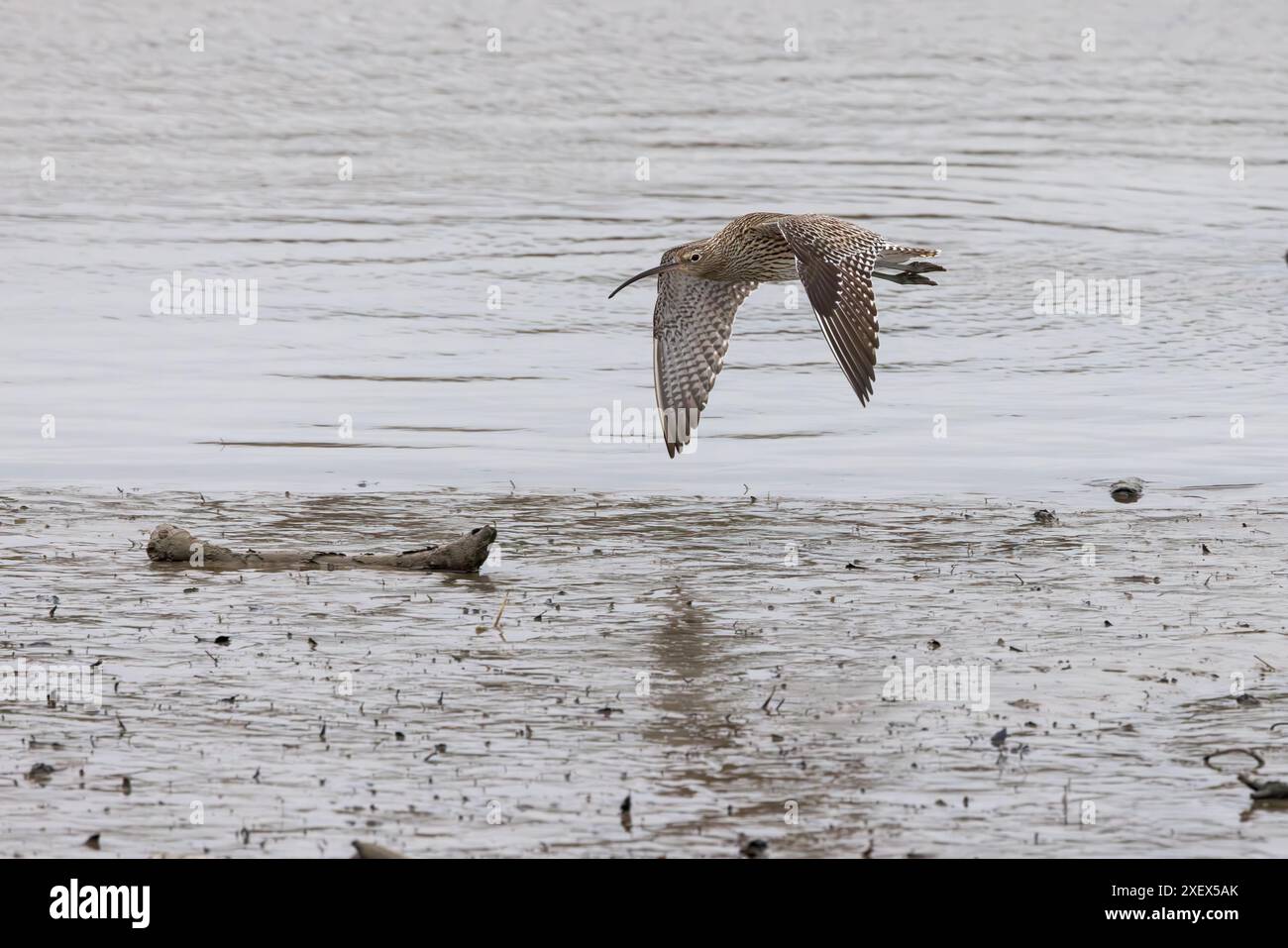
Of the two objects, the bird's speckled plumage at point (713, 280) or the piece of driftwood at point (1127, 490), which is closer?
the piece of driftwood at point (1127, 490)

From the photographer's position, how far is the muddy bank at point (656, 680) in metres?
6.14

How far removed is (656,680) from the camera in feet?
25.0

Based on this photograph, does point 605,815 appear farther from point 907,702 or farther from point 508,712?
point 907,702

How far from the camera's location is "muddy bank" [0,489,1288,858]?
6137 mm

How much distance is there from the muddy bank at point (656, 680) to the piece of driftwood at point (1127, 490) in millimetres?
91

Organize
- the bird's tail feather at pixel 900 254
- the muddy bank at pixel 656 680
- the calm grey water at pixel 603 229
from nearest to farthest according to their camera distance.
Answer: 1. the muddy bank at pixel 656 680
2. the bird's tail feather at pixel 900 254
3. the calm grey water at pixel 603 229

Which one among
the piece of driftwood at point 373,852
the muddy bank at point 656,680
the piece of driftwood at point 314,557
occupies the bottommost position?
the piece of driftwood at point 373,852

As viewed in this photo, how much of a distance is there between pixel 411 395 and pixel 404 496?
2554mm

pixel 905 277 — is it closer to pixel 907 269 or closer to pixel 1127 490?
pixel 907 269

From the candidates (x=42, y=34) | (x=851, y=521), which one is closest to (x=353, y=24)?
(x=42, y=34)

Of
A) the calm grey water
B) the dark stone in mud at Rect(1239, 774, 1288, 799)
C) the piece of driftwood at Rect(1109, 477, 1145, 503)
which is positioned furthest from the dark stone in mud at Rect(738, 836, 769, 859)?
the piece of driftwood at Rect(1109, 477, 1145, 503)

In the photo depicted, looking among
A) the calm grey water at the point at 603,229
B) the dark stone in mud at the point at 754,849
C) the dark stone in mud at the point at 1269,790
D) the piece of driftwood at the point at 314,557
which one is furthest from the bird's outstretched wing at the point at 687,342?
the dark stone in mud at the point at 754,849

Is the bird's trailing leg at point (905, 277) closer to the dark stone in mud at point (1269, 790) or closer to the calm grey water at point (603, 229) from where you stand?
the calm grey water at point (603, 229)

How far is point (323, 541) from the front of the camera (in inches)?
382
